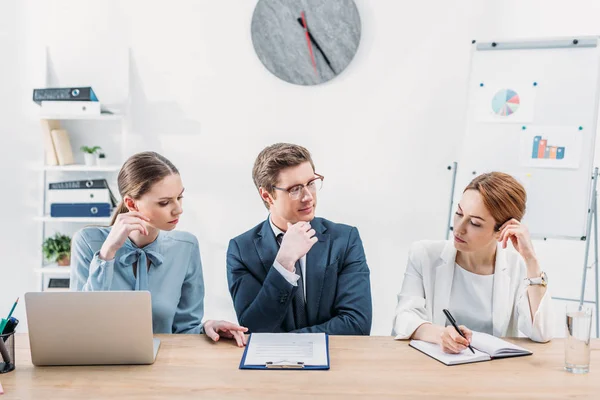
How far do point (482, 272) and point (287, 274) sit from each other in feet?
2.20

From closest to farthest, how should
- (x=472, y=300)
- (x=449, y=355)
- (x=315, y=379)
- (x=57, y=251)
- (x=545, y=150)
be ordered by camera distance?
(x=315, y=379) → (x=449, y=355) → (x=472, y=300) → (x=545, y=150) → (x=57, y=251)

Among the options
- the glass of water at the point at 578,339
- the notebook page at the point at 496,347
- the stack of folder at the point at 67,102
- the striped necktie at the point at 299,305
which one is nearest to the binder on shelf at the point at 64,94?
the stack of folder at the point at 67,102

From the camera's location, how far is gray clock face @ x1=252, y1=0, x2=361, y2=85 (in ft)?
10.2

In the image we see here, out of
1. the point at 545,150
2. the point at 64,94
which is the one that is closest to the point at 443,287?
the point at 545,150

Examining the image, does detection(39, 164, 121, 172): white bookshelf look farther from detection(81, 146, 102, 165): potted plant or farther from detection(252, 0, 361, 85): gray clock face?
detection(252, 0, 361, 85): gray clock face

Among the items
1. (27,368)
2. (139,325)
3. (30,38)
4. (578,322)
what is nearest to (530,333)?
(578,322)

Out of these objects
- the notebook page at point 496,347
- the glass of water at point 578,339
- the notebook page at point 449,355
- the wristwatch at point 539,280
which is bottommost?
the notebook page at point 449,355

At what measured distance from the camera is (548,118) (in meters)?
2.73

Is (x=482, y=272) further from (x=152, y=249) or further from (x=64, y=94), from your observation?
(x=64, y=94)

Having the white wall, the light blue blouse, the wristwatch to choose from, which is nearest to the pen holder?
the light blue blouse

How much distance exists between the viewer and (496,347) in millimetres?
1481

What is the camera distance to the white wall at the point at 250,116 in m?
3.12

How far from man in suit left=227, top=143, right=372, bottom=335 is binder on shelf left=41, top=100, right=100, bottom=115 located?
1.41 metres

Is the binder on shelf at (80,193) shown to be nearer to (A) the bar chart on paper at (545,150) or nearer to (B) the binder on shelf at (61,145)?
(B) the binder on shelf at (61,145)
